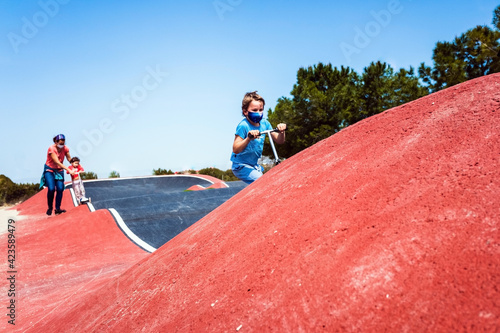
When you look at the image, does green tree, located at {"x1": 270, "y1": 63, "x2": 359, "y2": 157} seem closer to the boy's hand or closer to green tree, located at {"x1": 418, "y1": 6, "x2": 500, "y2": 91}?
green tree, located at {"x1": 418, "y1": 6, "x2": 500, "y2": 91}

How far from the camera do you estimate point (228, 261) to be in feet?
8.27

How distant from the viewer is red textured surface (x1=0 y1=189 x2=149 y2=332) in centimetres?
437

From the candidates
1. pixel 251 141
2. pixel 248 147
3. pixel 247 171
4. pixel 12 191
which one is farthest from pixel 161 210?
pixel 12 191

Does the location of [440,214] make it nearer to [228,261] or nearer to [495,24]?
[228,261]

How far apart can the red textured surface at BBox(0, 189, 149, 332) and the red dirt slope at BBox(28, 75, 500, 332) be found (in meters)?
1.01

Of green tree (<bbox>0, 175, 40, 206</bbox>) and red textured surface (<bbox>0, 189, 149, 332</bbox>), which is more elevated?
green tree (<bbox>0, 175, 40, 206</bbox>)

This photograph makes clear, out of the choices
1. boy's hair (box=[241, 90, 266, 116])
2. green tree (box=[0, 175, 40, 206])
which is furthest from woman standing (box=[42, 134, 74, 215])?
green tree (box=[0, 175, 40, 206])

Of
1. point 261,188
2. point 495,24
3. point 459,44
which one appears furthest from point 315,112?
point 261,188

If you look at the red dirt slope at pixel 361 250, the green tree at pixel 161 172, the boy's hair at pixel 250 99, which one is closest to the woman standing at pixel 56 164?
the boy's hair at pixel 250 99

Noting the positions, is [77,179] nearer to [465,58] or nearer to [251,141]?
[251,141]

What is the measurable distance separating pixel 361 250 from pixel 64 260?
6430mm

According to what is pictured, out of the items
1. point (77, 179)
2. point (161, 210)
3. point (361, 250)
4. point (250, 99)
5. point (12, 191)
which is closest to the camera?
point (361, 250)

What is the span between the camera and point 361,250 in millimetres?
1867

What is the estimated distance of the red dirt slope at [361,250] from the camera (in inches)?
59.6
